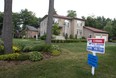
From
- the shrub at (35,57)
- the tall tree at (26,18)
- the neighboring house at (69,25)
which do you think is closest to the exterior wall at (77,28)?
the neighboring house at (69,25)

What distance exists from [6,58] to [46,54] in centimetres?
271

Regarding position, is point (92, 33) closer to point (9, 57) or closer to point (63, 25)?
point (63, 25)

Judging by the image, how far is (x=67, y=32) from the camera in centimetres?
4244

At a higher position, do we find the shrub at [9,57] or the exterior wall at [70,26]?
the exterior wall at [70,26]

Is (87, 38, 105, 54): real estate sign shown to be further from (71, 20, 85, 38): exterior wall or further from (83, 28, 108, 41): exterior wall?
(83, 28, 108, 41): exterior wall

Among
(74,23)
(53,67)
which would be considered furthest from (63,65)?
(74,23)

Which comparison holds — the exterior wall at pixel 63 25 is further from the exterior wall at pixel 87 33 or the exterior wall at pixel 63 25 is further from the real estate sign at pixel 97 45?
the real estate sign at pixel 97 45

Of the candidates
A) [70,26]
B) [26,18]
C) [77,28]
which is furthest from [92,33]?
[26,18]

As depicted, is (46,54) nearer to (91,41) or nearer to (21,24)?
(91,41)

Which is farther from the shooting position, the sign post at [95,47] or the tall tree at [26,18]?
the tall tree at [26,18]

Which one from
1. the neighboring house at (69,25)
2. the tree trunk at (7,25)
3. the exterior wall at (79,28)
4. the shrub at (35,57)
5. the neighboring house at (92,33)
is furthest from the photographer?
the exterior wall at (79,28)

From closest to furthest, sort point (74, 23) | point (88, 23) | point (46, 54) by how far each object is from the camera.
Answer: point (46, 54) → point (74, 23) → point (88, 23)

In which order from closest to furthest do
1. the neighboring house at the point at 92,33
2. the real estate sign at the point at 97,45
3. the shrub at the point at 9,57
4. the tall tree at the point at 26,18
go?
the real estate sign at the point at 97,45
the shrub at the point at 9,57
the neighboring house at the point at 92,33
the tall tree at the point at 26,18

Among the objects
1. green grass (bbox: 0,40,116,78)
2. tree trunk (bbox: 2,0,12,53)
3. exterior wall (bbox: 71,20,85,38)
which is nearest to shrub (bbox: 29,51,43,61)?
green grass (bbox: 0,40,116,78)
